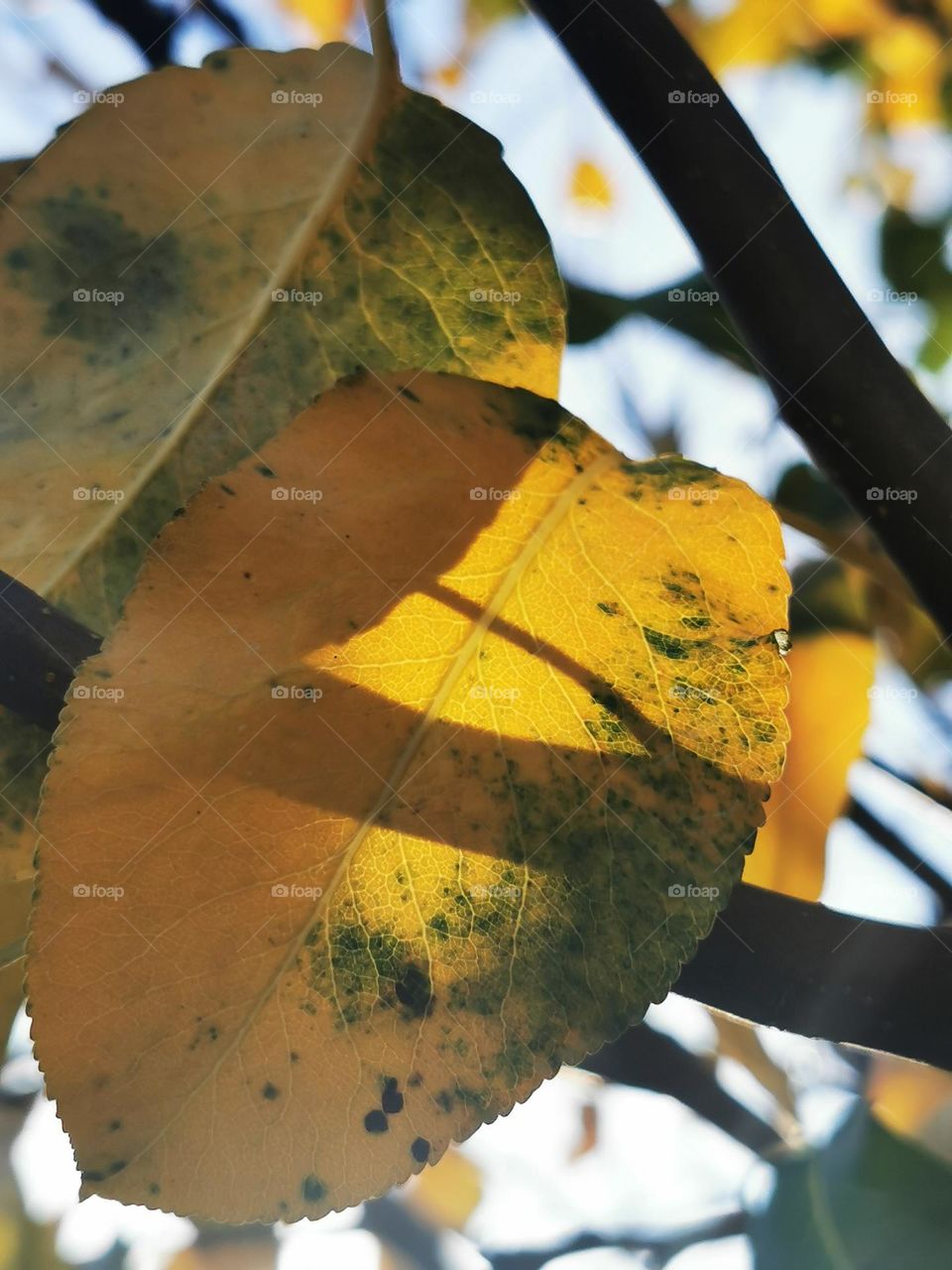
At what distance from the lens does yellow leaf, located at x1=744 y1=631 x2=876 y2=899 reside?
1.76ft

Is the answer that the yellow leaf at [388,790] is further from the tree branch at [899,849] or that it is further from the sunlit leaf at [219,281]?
the tree branch at [899,849]

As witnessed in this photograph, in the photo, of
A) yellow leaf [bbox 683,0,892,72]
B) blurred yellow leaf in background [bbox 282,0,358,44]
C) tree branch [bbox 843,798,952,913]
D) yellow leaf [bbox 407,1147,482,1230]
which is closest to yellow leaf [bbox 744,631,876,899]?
tree branch [bbox 843,798,952,913]

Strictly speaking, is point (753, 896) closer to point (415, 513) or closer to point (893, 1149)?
point (415, 513)

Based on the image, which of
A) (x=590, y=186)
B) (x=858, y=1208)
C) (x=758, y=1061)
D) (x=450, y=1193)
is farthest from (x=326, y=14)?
(x=450, y=1193)

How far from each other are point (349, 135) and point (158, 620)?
0.22m

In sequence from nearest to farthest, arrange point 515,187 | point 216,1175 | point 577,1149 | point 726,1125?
point 216,1175, point 515,187, point 726,1125, point 577,1149

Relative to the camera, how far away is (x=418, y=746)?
10.3 inches

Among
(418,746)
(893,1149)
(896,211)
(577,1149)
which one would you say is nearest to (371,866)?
(418,746)

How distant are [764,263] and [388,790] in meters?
0.19

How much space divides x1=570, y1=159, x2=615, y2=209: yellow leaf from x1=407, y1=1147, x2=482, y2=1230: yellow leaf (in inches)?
38.7

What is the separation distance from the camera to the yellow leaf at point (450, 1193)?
3.92 feet

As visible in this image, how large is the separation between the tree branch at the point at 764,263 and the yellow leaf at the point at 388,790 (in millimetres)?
75

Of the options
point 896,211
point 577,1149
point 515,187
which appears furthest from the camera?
point 577,1149

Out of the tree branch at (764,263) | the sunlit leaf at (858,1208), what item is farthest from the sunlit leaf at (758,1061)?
the tree branch at (764,263)
